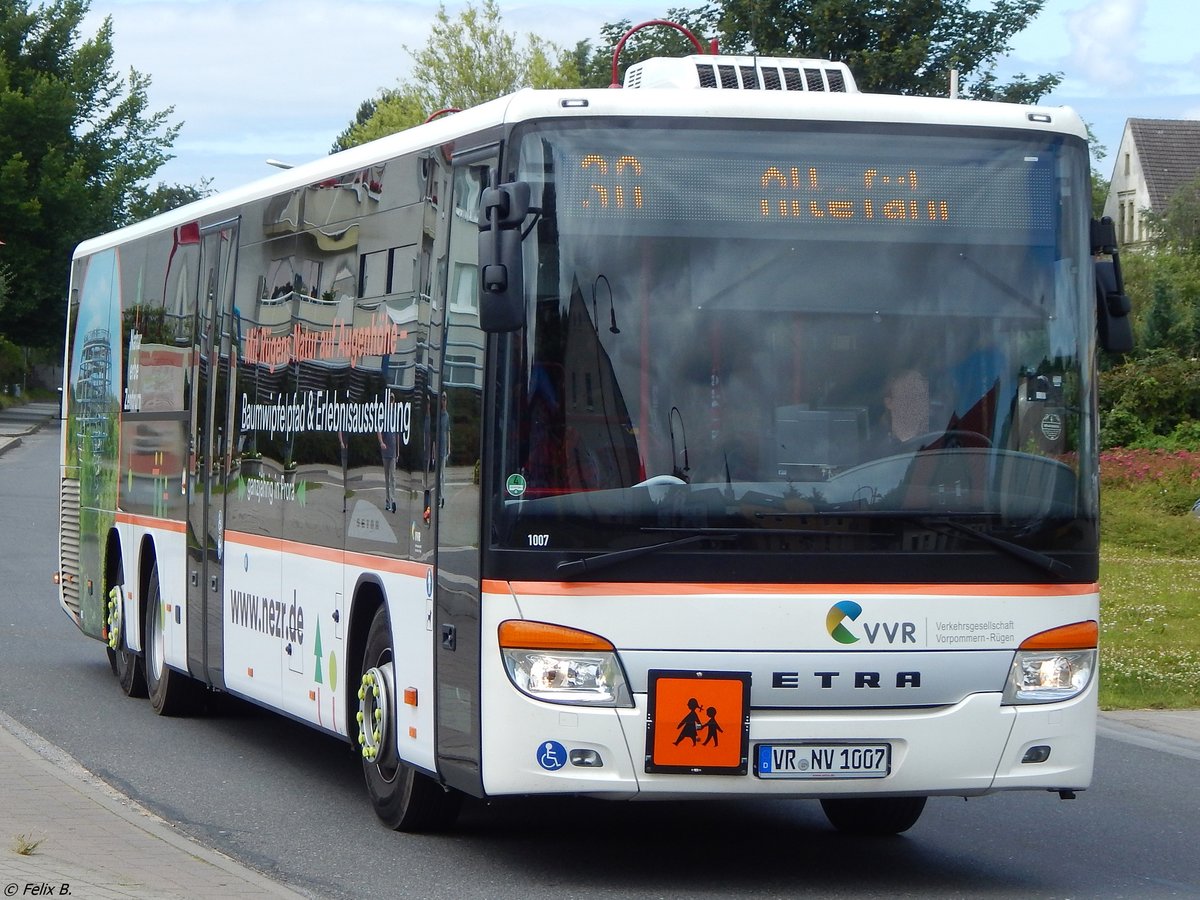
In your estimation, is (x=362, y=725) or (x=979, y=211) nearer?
(x=979, y=211)

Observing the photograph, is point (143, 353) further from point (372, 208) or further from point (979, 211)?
point (979, 211)

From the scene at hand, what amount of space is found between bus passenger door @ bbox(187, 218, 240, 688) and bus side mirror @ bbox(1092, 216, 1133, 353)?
5.59 meters

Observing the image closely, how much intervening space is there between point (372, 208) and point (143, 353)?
5.14 meters

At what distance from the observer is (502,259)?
24.6ft

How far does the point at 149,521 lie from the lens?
45.1 ft

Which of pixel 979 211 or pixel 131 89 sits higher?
pixel 131 89

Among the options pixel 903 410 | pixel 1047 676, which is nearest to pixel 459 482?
pixel 903 410

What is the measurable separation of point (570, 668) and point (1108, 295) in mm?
2655

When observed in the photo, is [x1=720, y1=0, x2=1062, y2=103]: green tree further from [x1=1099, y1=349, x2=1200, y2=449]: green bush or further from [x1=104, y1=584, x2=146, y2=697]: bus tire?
[x1=104, y1=584, x2=146, y2=697]: bus tire

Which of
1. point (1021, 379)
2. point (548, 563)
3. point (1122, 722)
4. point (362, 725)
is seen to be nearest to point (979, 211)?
point (1021, 379)

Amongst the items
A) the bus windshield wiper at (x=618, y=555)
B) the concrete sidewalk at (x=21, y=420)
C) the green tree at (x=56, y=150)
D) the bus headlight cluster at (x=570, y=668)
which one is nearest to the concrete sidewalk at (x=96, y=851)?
the bus headlight cluster at (x=570, y=668)

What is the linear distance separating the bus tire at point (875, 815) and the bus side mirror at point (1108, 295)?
2406 millimetres

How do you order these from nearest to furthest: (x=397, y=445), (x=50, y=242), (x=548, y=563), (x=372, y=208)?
(x=548, y=563), (x=397, y=445), (x=372, y=208), (x=50, y=242)

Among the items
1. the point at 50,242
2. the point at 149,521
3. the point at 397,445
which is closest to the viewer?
the point at 397,445
